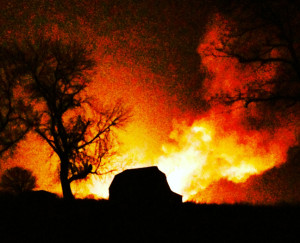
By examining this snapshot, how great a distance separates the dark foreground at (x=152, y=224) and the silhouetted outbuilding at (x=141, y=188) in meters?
8.99

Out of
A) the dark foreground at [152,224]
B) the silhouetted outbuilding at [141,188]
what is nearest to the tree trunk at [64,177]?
the silhouetted outbuilding at [141,188]

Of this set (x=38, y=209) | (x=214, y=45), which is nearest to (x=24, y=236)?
(x=38, y=209)

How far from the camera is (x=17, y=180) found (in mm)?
50781

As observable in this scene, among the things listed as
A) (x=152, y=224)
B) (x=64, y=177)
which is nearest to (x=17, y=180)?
(x=64, y=177)

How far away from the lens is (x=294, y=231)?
7867mm

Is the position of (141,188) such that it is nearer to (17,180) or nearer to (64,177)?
(64,177)

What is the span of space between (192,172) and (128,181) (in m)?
10.3

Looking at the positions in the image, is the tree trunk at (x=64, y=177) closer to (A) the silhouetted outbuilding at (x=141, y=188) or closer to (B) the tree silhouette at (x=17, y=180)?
(A) the silhouetted outbuilding at (x=141, y=188)

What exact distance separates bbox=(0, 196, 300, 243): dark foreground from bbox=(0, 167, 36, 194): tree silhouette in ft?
143

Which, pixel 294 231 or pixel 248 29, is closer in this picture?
pixel 294 231

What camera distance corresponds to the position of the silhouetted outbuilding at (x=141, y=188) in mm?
20656

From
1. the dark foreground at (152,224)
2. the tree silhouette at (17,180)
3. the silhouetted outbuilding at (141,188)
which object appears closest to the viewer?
the dark foreground at (152,224)

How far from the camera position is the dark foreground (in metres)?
7.62

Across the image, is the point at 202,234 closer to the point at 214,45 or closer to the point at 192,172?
the point at 214,45
